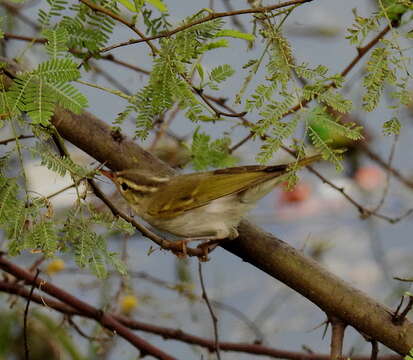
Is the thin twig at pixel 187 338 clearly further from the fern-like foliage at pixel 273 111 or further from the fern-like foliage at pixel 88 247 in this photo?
the fern-like foliage at pixel 273 111

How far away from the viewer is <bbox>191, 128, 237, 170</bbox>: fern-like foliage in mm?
2250

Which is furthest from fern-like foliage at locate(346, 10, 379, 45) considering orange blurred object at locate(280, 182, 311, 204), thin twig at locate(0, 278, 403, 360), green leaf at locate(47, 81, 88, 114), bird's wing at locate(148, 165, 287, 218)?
orange blurred object at locate(280, 182, 311, 204)

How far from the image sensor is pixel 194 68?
1.76m

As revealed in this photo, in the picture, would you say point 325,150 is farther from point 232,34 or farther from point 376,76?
point 232,34

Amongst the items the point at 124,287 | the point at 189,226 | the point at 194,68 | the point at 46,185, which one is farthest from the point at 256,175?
the point at 46,185

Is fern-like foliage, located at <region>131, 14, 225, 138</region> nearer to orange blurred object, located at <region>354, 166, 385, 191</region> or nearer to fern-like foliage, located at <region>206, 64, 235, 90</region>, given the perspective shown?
fern-like foliage, located at <region>206, 64, 235, 90</region>

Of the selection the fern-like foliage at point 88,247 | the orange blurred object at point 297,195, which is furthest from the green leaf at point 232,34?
the orange blurred object at point 297,195

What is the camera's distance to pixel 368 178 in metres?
4.80

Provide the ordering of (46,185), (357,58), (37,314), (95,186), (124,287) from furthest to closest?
(46,185) < (37,314) < (124,287) < (357,58) < (95,186)

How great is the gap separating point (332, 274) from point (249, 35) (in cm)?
65

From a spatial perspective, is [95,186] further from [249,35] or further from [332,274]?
[332,274]

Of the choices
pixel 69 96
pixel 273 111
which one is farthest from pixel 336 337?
pixel 69 96

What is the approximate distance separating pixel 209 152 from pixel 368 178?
272 centimetres

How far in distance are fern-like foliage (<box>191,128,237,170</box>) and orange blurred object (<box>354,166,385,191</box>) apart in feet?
8.32
